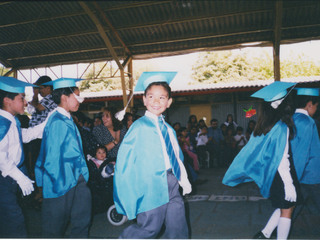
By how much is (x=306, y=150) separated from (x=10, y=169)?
2752 mm

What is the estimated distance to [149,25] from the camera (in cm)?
1052

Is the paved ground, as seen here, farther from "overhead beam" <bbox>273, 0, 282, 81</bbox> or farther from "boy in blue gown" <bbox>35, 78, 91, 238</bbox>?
"overhead beam" <bbox>273, 0, 282, 81</bbox>

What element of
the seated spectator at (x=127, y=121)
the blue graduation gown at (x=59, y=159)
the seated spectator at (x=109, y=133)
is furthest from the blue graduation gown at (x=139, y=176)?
the seated spectator at (x=127, y=121)

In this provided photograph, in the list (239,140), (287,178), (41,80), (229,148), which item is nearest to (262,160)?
(287,178)

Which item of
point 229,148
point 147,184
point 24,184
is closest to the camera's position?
point 147,184

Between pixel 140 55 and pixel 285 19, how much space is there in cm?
587

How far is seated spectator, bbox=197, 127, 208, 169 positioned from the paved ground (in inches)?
138

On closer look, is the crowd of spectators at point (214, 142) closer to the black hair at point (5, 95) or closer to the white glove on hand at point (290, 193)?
the white glove on hand at point (290, 193)

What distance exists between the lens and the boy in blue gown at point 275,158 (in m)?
2.61

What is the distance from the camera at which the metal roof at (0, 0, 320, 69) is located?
9648mm

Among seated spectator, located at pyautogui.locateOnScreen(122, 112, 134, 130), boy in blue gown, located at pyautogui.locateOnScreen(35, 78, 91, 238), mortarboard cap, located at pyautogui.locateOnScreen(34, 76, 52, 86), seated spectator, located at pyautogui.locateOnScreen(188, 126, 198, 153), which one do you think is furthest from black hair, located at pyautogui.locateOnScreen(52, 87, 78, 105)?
seated spectator, located at pyautogui.locateOnScreen(188, 126, 198, 153)

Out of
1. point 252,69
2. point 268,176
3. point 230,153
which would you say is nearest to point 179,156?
point 268,176

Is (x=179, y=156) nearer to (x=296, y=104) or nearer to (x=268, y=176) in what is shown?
(x=268, y=176)

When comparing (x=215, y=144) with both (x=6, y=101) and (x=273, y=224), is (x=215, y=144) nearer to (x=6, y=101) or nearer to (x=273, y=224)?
(x=273, y=224)
